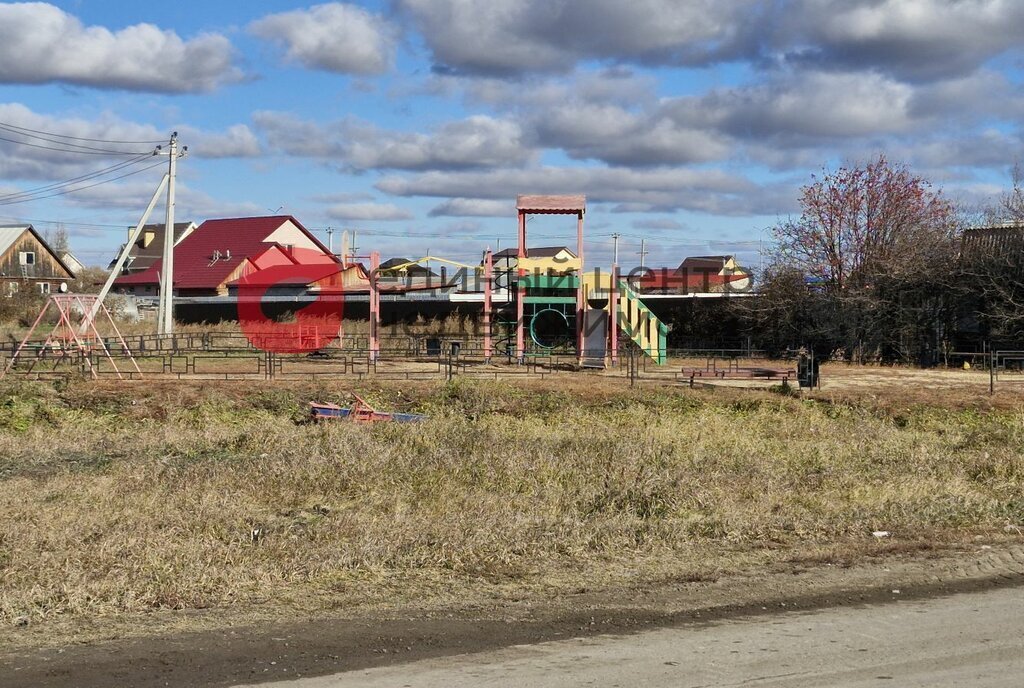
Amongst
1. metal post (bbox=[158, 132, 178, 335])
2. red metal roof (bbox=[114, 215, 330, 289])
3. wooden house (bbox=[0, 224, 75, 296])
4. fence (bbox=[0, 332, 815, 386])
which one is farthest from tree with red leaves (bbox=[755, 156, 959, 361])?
wooden house (bbox=[0, 224, 75, 296])

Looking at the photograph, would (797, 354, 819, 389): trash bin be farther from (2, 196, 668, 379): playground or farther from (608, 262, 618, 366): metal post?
(608, 262, 618, 366): metal post

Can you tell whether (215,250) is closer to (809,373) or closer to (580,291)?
(580,291)

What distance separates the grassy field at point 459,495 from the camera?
27.7 feet

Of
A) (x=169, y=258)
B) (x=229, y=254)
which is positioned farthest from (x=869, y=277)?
(x=229, y=254)

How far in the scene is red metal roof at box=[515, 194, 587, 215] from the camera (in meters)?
27.3

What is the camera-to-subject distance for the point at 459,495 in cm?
1176

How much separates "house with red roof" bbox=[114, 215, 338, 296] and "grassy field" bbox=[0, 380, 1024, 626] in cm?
3649

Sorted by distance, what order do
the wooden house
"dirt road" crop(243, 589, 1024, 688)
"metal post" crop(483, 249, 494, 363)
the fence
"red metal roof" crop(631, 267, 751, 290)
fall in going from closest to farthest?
"dirt road" crop(243, 589, 1024, 688), the fence, "metal post" crop(483, 249, 494, 363), "red metal roof" crop(631, 267, 751, 290), the wooden house

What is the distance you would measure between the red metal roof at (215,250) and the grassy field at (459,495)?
36955 millimetres

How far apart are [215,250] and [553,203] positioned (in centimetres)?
3719

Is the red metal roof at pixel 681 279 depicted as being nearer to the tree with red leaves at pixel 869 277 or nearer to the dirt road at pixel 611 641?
the tree with red leaves at pixel 869 277

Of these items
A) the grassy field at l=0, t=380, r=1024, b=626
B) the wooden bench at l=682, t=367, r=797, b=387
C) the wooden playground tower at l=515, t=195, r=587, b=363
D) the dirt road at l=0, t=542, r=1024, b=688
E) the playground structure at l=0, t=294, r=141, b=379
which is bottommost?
the dirt road at l=0, t=542, r=1024, b=688

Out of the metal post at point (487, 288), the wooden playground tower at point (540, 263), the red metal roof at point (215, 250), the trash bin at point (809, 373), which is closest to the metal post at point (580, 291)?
the wooden playground tower at point (540, 263)

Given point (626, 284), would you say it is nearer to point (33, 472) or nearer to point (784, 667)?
point (33, 472)
